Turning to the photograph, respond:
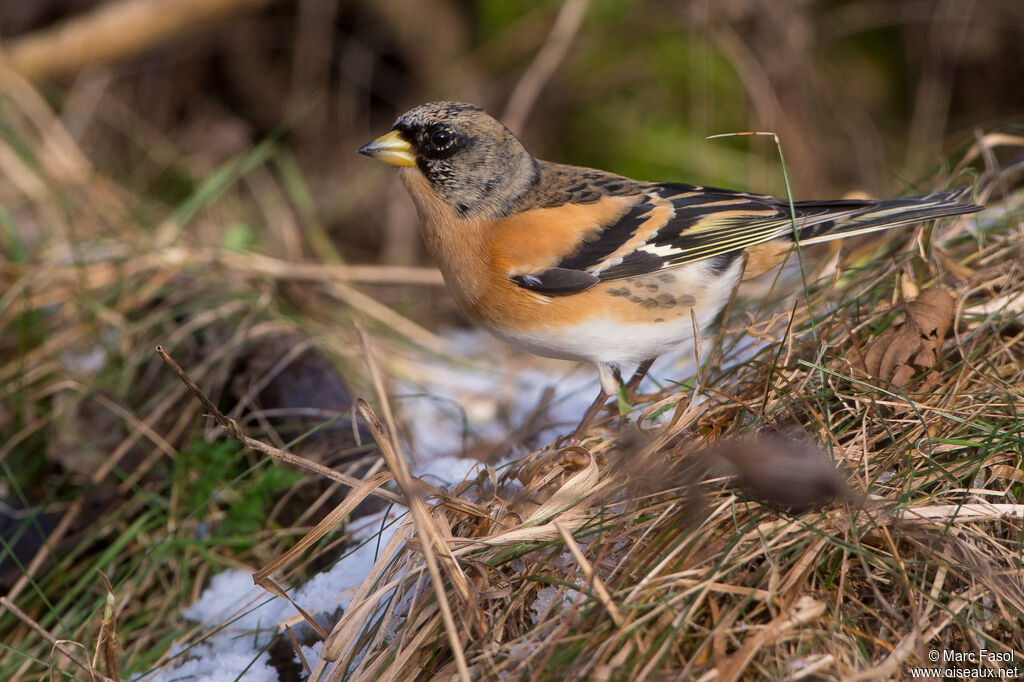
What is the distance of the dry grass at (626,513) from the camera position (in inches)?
67.1

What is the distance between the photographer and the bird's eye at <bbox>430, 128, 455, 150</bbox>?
286 cm

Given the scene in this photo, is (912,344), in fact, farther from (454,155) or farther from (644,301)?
(454,155)

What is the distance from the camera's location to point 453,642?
1.58 metres

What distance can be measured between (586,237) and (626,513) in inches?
41.5

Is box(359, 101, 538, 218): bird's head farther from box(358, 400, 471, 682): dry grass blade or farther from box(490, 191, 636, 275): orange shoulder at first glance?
box(358, 400, 471, 682): dry grass blade

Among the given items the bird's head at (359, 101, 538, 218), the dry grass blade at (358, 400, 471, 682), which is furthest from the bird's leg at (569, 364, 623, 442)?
the dry grass blade at (358, 400, 471, 682)

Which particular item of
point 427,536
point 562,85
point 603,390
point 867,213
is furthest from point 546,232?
point 562,85

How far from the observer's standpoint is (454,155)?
289 centimetres

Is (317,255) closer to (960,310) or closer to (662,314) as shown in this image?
(662,314)

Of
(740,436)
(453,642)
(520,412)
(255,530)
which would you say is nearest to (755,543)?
(740,436)

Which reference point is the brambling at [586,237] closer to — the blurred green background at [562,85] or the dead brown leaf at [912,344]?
the dead brown leaf at [912,344]

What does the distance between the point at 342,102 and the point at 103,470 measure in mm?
3870

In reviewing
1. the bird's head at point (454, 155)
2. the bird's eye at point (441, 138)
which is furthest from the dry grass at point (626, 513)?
the bird's eye at point (441, 138)

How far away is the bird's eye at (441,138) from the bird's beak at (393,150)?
0.26 feet
